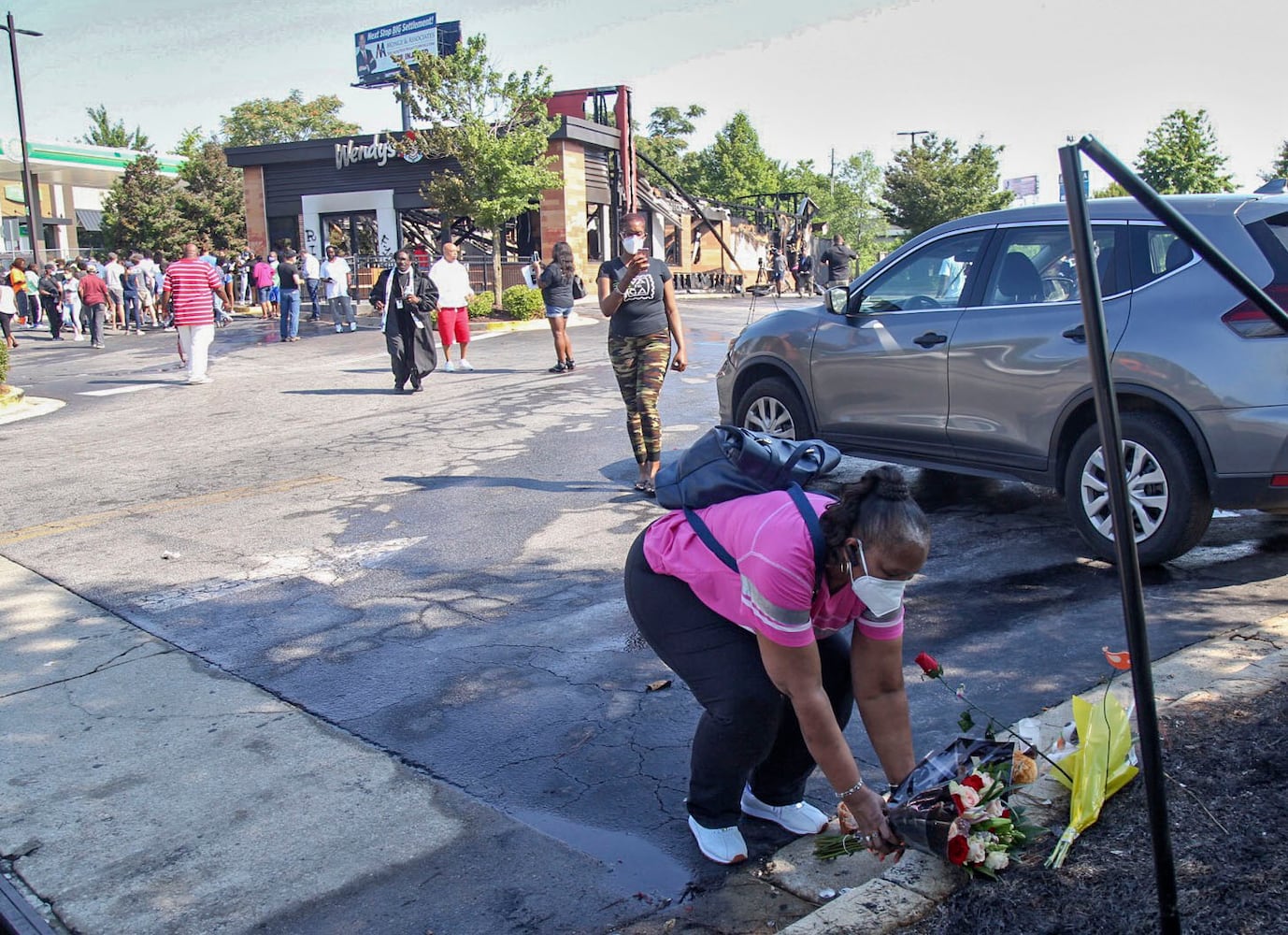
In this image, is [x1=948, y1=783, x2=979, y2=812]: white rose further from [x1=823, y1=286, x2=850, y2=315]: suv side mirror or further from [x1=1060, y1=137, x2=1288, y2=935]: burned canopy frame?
[x1=823, y1=286, x2=850, y2=315]: suv side mirror

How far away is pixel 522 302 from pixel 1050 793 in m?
19.9

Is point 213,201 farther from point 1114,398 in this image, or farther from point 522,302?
point 1114,398

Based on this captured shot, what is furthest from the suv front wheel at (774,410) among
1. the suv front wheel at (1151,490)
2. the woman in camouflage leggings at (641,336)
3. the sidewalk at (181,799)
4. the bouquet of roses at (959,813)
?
the bouquet of roses at (959,813)

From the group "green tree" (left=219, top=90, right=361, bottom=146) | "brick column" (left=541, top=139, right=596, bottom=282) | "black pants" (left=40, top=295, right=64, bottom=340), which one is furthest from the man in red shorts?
"green tree" (left=219, top=90, right=361, bottom=146)

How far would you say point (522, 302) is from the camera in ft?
73.6

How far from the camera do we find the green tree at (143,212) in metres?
40.8

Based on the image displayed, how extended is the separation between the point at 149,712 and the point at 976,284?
4.83 metres

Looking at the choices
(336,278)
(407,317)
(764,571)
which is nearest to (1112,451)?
(764,571)

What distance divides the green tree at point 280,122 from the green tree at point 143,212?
26.2 m

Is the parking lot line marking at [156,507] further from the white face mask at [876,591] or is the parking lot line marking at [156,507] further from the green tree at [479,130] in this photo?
the green tree at [479,130]

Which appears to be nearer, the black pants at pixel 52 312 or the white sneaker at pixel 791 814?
the white sneaker at pixel 791 814

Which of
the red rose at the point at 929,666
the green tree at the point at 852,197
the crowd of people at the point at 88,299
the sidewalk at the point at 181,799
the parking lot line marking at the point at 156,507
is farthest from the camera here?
the green tree at the point at 852,197

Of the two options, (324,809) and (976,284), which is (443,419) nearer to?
(976,284)

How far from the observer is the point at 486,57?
965 inches
